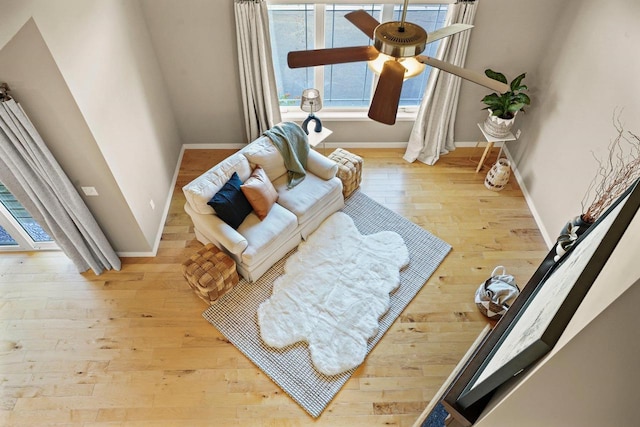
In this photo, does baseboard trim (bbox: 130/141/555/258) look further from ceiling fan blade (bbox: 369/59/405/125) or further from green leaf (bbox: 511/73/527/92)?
ceiling fan blade (bbox: 369/59/405/125)

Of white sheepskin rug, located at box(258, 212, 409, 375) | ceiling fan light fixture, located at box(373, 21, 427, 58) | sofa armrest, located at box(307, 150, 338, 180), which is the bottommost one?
white sheepskin rug, located at box(258, 212, 409, 375)

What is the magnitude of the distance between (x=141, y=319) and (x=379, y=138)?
3406 mm

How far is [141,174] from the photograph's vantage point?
4.04 metres

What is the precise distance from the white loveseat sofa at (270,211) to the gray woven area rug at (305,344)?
0.23 metres

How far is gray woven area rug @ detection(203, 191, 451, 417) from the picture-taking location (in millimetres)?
3393

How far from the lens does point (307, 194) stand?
4.20m

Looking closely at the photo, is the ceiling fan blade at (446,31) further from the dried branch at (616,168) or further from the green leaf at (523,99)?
the green leaf at (523,99)

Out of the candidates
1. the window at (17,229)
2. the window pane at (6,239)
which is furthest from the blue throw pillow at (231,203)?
the window pane at (6,239)

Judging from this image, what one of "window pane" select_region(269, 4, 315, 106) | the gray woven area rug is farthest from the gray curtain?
"window pane" select_region(269, 4, 315, 106)

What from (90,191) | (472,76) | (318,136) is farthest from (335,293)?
(472,76)

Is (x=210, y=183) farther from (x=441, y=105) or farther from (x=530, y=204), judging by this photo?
(x=530, y=204)

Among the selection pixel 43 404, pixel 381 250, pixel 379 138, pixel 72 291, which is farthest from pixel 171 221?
pixel 379 138

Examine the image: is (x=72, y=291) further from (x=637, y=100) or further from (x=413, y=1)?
(x=637, y=100)

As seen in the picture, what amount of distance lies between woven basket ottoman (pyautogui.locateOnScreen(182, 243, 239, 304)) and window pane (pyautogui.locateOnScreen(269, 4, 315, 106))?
2.20 meters
